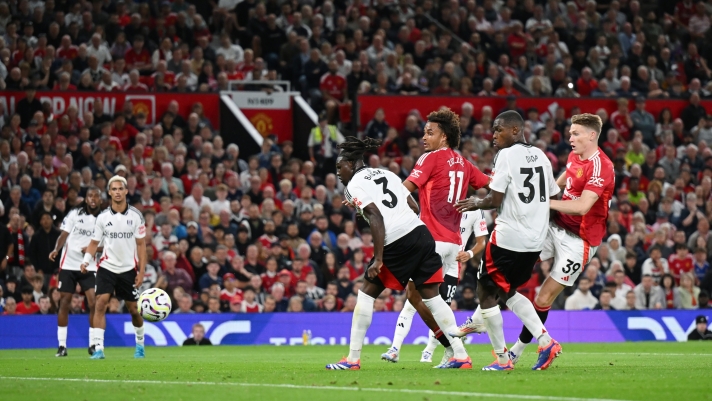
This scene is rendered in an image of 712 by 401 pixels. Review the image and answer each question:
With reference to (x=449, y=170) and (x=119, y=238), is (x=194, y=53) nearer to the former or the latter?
(x=119, y=238)

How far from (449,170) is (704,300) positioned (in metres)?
12.0

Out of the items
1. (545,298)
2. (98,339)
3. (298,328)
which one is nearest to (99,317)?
(98,339)

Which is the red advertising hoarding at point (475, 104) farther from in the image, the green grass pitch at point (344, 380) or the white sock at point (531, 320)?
the white sock at point (531, 320)

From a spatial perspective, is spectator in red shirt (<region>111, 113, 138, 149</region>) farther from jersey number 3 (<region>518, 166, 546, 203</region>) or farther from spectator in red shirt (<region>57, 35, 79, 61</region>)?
jersey number 3 (<region>518, 166, 546, 203</region>)

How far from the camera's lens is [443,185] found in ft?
40.6

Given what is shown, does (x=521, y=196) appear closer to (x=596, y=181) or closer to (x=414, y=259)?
(x=596, y=181)

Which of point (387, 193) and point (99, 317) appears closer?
point (387, 193)

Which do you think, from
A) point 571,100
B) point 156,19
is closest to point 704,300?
point 571,100

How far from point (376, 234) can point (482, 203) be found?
1.09 metres

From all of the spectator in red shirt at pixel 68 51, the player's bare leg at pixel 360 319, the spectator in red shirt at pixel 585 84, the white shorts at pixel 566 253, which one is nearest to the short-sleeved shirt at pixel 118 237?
the player's bare leg at pixel 360 319

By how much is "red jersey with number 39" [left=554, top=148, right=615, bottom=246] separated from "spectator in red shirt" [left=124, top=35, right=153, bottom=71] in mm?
15328

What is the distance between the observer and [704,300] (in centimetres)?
2242

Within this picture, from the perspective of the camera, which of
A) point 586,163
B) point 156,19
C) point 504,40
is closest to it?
point 586,163

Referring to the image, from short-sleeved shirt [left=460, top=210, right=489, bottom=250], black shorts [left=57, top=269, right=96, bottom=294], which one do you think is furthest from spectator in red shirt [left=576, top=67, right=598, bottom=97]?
black shorts [left=57, top=269, right=96, bottom=294]
